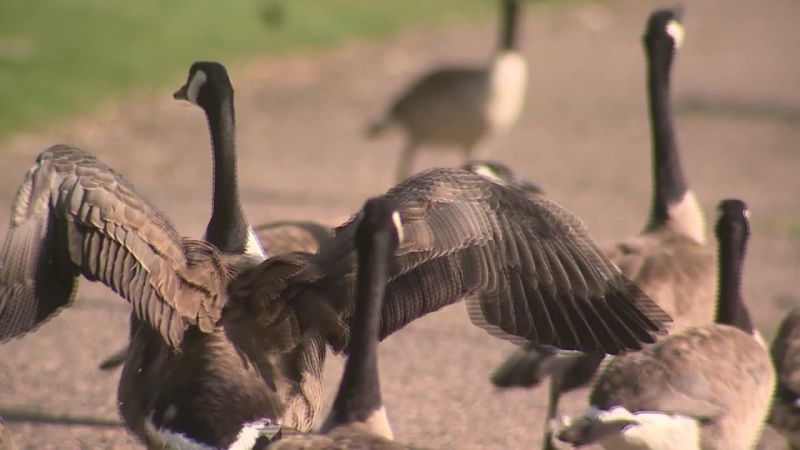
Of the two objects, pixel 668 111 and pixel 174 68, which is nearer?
pixel 668 111

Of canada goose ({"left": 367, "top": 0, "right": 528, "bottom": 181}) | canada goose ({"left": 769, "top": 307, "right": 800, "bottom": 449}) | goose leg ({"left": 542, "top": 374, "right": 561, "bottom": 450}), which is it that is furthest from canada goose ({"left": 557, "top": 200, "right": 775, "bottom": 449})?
canada goose ({"left": 367, "top": 0, "right": 528, "bottom": 181})

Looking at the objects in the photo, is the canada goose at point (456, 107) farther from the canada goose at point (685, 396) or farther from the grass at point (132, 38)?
the canada goose at point (685, 396)

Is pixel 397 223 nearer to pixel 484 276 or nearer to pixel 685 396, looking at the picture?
pixel 484 276

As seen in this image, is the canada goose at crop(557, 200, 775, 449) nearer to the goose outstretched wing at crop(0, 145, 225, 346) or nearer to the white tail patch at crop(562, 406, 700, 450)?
the white tail patch at crop(562, 406, 700, 450)

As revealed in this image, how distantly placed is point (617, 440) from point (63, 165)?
224cm

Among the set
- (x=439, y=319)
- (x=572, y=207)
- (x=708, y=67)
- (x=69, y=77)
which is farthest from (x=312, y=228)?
(x=708, y=67)

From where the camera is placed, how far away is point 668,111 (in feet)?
24.0

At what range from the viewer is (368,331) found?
441 centimetres

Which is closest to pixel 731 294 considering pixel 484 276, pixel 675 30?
pixel 484 276

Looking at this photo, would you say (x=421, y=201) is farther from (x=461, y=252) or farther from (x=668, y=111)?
(x=668, y=111)

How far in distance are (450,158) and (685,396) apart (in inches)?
359

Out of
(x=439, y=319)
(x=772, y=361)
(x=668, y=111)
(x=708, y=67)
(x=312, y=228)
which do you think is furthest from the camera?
(x=708, y=67)

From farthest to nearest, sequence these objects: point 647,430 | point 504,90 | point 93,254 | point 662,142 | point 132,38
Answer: point 132,38 → point 504,90 → point 662,142 → point 647,430 → point 93,254

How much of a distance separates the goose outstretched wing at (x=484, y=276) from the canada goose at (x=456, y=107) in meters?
6.79
